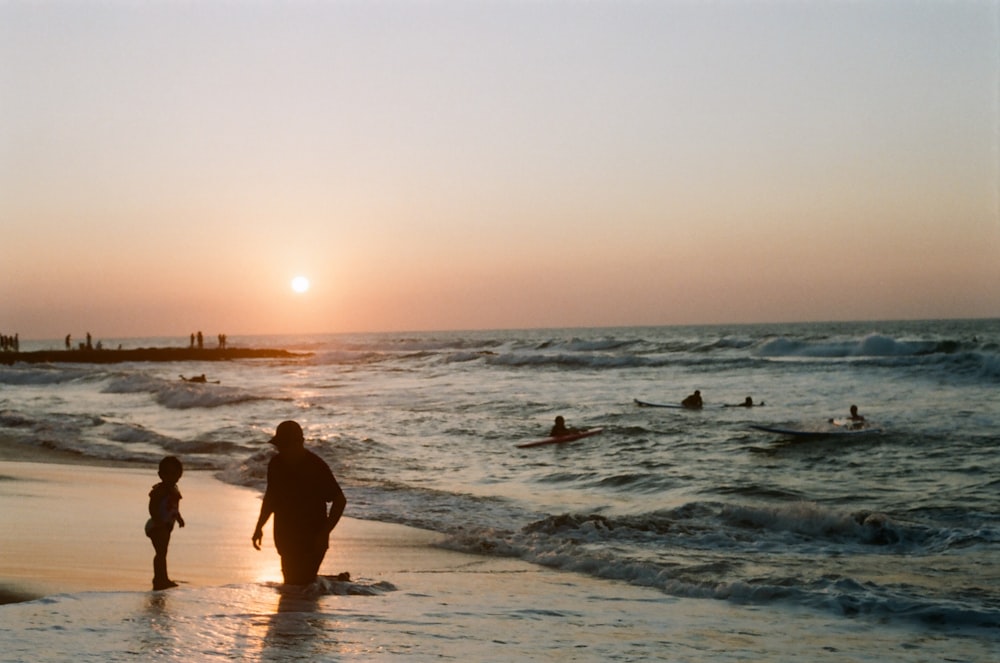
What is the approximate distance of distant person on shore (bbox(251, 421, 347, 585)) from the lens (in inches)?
310

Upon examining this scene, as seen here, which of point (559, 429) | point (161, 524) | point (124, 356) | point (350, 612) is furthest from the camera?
point (124, 356)

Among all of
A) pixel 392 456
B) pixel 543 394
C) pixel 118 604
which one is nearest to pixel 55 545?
pixel 118 604

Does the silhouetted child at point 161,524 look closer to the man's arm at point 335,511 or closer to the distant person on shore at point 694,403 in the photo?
the man's arm at point 335,511

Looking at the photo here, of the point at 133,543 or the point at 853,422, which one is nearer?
the point at 133,543

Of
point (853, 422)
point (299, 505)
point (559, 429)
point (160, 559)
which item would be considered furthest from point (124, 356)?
point (299, 505)

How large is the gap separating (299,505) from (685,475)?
11063 mm

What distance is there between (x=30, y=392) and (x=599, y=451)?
98.4 feet

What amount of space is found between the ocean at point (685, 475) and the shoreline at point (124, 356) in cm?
3146

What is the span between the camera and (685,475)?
1773cm

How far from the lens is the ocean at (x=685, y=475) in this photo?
355 inches

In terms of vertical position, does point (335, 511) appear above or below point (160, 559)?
above

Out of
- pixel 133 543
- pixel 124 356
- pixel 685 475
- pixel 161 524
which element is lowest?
pixel 685 475

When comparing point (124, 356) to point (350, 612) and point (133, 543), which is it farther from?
point (350, 612)

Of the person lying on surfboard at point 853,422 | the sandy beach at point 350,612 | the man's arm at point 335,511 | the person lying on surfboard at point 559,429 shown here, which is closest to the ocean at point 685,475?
the sandy beach at point 350,612
